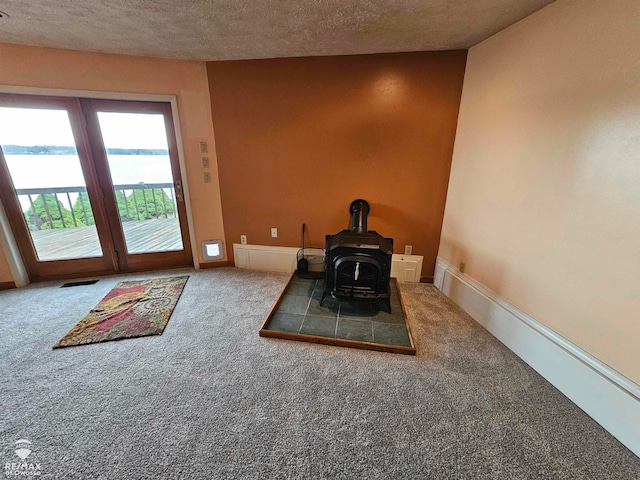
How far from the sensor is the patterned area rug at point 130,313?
2.00 metres

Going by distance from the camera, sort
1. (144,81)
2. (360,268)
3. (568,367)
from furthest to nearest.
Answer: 1. (144,81)
2. (360,268)
3. (568,367)

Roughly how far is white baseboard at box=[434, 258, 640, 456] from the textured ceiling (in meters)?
2.10

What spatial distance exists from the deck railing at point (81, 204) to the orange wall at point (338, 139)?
0.75m

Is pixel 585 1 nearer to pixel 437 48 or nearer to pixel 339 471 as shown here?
pixel 437 48

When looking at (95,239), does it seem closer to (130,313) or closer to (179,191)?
(179,191)

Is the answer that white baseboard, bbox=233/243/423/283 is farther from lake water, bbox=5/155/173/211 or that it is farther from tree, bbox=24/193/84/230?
tree, bbox=24/193/84/230

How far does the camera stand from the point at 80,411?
1.38m

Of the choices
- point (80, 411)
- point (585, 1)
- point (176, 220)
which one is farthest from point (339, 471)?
point (176, 220)

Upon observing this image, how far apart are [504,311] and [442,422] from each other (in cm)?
108

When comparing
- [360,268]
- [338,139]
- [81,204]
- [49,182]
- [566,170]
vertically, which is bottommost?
[360,268]

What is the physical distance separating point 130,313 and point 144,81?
2361mm

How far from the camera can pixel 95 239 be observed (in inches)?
117

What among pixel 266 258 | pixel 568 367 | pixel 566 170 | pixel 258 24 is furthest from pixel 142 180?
pixel 568 367

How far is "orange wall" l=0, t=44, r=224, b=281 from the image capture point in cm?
232
